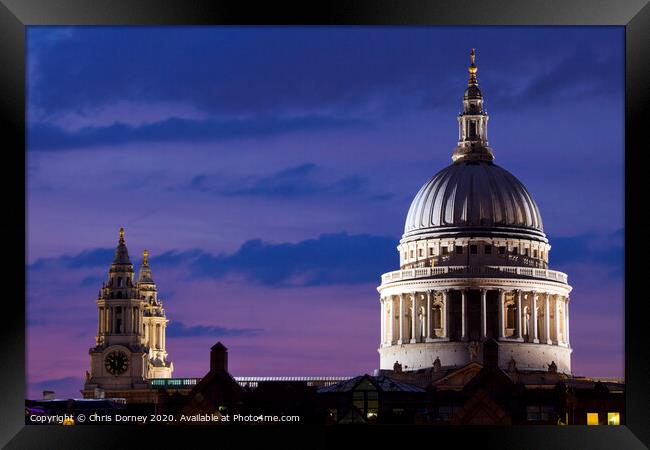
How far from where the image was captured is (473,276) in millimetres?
134750

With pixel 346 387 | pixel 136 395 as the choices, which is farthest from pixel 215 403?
pixel 136 395

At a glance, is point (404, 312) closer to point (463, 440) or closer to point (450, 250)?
point (450, 250)

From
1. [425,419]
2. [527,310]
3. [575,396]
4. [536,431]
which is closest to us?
[536,431]

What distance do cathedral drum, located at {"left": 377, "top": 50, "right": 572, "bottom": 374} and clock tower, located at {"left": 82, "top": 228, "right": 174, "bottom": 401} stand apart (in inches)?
659

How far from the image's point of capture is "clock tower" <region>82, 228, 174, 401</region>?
13388 cm

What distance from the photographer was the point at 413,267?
138500mm

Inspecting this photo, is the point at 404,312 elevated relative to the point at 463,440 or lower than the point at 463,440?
elevated

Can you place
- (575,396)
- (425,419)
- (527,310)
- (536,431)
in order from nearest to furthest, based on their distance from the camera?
(536,431) < (425,419) < (575,396) < (527,310)

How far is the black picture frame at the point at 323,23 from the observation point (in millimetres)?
33094

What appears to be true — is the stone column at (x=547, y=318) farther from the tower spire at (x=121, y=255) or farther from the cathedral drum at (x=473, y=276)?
the tower spire at (x=121, y=255)

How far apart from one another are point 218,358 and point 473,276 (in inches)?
1563

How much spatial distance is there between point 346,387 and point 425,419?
17.0 ft

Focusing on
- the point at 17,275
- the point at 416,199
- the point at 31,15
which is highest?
the point at 416,199

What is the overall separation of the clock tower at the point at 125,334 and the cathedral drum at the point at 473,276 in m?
16.7
